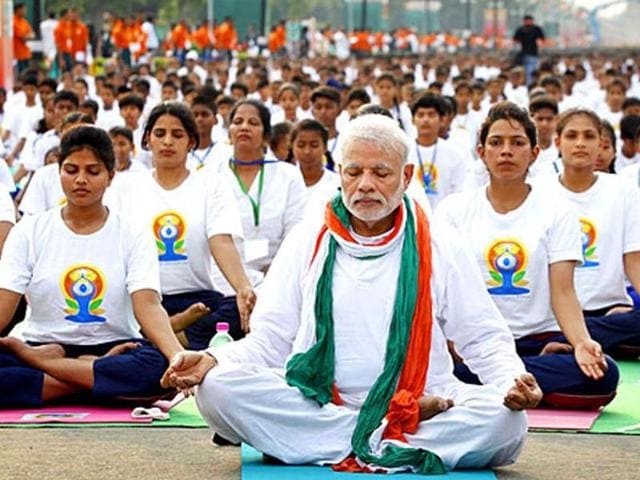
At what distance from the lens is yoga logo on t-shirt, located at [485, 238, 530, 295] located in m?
8.66

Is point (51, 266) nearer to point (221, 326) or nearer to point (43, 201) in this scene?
point (221, 326)

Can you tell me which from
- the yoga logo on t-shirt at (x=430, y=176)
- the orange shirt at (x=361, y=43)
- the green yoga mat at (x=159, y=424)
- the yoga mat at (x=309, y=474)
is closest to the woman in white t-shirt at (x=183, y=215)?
the green yoga mat at (x=159, y=424)

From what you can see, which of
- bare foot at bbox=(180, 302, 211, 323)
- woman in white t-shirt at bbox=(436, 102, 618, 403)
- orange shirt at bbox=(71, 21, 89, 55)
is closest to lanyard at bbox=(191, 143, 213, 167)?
bare foot at bbox=(180, 302, 211, 323)

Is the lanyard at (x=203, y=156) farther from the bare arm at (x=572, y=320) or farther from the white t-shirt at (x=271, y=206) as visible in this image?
the bare arm at (x=572, y=320)

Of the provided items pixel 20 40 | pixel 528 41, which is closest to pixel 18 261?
pixel 20 40

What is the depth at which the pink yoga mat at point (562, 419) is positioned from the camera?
7785 mm

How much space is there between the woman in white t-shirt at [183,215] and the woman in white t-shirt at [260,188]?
1.15 meters

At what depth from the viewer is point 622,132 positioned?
14523 millimetres

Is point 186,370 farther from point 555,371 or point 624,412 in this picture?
point 624,412

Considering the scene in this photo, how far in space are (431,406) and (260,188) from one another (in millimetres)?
4799

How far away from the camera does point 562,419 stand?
800 centimetres

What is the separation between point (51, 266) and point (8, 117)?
43.1 ft

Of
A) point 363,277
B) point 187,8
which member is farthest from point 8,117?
point 187,8

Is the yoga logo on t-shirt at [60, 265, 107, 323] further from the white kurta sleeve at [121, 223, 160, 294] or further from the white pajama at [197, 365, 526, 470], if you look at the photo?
the white pajama at [197, 365, 526, 470]
